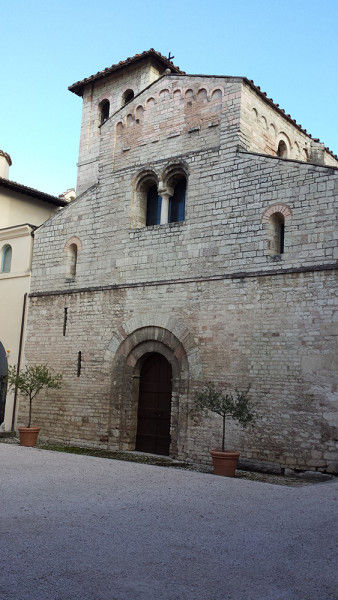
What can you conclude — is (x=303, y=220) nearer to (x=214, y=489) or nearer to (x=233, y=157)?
(x=233, y=157)

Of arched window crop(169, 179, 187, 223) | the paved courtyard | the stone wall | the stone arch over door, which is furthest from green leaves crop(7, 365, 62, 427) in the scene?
arched window crop(169, 179, 187, 223)

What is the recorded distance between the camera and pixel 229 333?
11867 mm

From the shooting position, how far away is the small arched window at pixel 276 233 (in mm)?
11688

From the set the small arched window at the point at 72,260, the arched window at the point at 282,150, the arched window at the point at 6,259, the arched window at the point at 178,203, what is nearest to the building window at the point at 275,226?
the arched window at the point at 178,203

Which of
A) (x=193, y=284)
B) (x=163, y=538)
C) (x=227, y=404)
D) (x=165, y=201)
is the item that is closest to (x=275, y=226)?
(x=193, y=284)

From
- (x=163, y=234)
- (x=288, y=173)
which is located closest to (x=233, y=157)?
(x=288, y=173)

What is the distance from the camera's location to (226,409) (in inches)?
416

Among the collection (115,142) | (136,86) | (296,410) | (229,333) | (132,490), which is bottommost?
(132,490)

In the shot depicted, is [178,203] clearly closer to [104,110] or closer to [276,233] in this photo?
[276,233]

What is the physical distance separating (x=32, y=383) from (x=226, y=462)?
6248 millimetres

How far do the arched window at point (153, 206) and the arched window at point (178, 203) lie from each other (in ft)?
1.27

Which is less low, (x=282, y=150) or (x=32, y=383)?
(x=282, y=150)

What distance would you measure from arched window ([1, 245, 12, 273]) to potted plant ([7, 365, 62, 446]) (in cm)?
374

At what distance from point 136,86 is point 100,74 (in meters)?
1.78
